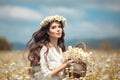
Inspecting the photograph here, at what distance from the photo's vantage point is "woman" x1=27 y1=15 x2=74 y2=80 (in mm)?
6189

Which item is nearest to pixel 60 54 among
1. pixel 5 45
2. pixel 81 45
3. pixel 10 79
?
→ pixel 81 45

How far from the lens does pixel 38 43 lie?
645cm

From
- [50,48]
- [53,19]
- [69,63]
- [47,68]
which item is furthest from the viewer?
[53,19]

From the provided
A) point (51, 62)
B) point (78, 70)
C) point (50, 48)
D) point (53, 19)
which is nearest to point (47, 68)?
point (51, 62)

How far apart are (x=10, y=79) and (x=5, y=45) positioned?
87.5 feet

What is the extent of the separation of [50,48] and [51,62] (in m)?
0.18

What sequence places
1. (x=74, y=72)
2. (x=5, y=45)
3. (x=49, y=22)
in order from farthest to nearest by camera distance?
1. (x=5, y=45)
2. (x=49, y=22)
3. (x=74, y=72)

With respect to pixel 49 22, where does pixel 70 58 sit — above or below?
below

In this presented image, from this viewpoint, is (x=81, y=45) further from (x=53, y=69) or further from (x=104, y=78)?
(x=104, y=78)

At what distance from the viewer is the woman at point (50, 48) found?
244 inches

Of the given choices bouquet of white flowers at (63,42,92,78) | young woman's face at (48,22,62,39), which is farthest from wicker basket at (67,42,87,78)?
young woman's face at (48,22,62,39)

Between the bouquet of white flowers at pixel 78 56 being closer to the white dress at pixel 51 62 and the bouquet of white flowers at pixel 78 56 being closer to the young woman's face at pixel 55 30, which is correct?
the white dress at pixel 51 62

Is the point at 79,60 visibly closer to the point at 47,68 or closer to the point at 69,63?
the point at 69,63

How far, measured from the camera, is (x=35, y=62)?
6.45 metres
